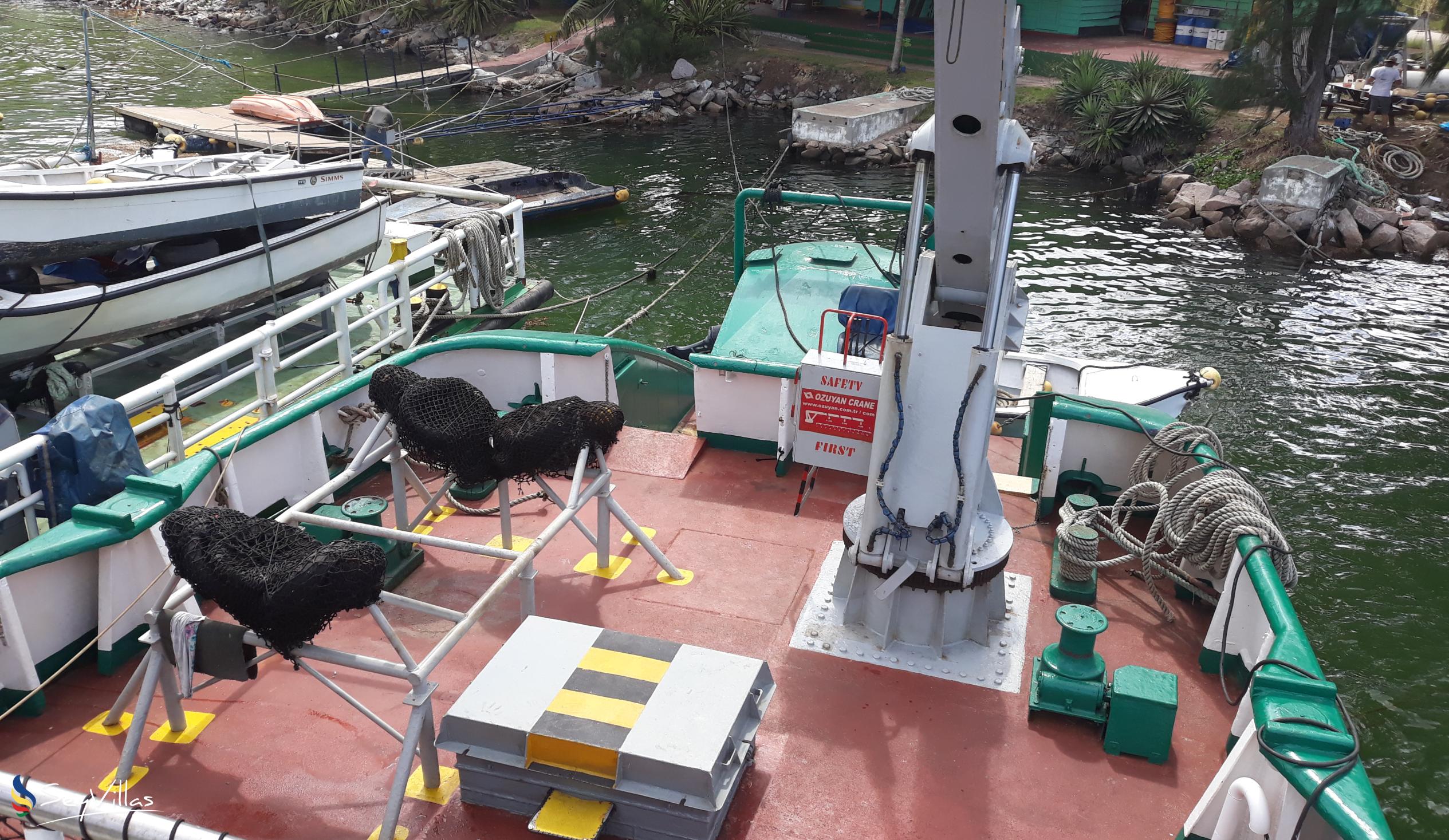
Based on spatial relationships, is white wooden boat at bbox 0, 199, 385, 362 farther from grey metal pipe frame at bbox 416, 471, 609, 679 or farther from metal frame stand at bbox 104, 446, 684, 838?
grey metal pipe frame at bbox 416, 471, 609, 679

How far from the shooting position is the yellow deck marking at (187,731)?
5.53m

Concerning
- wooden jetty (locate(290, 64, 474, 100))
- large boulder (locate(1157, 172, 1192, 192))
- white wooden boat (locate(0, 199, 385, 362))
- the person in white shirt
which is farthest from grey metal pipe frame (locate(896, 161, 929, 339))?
wooden jetty (locate(290, 64, 474, 100))

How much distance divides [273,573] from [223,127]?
2571 cm

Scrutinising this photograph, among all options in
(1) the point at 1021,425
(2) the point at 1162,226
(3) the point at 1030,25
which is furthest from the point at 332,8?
(1) the point at 1021,425

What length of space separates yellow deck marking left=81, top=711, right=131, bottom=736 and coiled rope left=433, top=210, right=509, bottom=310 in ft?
23.1

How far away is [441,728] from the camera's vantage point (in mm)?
4996

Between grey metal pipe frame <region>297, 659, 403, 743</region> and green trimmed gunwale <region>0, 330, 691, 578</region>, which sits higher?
green trimmed gunwale <region>0, 330, 691, 578</region>

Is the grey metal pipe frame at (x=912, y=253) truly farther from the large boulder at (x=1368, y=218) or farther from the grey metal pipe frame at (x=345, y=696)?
the large boulder at (x=1368, y=218)

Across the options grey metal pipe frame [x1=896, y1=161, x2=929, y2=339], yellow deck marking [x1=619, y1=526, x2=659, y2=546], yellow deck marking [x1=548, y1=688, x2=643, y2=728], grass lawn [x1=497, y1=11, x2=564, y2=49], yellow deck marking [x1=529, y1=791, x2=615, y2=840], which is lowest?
yellow deck marking [x1=619, y1=526, x2=659, y2=546]

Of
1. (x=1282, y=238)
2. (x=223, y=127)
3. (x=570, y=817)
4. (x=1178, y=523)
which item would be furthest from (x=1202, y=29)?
(x=570, y=817)

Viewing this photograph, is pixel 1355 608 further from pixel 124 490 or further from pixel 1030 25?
pixel 1030 25

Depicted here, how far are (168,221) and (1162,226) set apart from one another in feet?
73.2

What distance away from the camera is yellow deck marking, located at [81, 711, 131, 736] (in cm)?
560

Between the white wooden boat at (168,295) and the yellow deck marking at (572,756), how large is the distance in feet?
27.5
